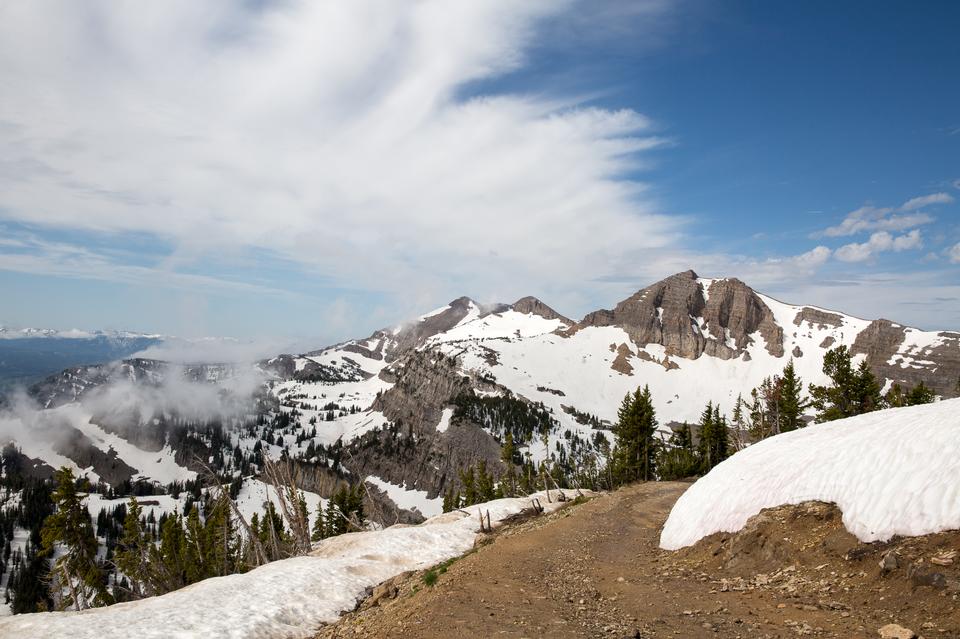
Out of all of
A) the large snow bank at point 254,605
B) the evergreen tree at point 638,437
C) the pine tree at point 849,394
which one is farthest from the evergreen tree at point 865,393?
the large snow bank at point 254,605

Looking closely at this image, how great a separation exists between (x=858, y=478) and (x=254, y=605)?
1932cm

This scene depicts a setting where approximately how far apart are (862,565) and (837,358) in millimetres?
52694

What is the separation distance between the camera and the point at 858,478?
1440 cm

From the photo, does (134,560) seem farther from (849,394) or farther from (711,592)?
(849,394)

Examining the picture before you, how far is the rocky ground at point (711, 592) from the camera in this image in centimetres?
1026

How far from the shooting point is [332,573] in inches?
734

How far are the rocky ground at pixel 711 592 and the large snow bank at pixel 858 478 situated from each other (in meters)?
0.63

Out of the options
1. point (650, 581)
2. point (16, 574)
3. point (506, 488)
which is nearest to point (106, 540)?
point (16, 574)

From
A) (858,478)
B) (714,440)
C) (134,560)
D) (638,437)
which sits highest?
(858,478)

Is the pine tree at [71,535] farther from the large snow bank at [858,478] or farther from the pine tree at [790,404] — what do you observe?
the pine tree at [790,404]

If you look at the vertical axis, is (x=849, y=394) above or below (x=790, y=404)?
above

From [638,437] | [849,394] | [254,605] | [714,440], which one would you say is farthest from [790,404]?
[254,605]

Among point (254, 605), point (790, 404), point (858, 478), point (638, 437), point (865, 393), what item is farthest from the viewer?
point (638, 437)

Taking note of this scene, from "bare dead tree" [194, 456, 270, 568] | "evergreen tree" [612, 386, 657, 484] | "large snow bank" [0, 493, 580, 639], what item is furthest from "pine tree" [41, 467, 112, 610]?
"evergreen tree" [612, 386, 657, 484]
